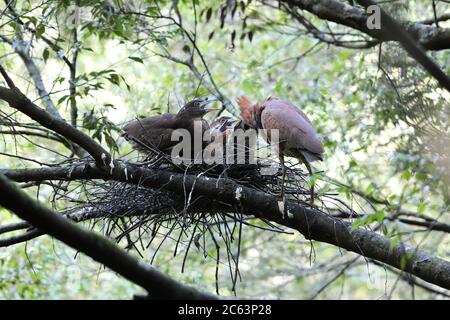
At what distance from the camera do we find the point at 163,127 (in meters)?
5.60

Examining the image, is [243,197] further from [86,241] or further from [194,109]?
[86,241]

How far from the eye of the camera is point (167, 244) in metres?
9.48

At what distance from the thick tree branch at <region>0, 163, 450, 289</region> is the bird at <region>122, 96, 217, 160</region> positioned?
686mm

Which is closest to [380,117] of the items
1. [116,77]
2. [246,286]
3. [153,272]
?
[116,77]

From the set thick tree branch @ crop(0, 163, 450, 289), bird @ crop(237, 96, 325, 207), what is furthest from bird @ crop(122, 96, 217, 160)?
thick tree branch @ crop(0, 163, 450, 289)

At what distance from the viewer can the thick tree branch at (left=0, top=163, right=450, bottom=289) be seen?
4410 millimetres

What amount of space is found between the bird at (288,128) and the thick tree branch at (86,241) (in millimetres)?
2483

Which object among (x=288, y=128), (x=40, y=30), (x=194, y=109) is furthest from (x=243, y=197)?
(x=40, y=30)

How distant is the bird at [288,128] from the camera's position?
4.93 m

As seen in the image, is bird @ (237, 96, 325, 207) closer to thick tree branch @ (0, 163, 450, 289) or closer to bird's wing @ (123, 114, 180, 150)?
thick tree branch @ (0, 163, 450, 289)

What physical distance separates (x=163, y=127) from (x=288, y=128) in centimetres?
109
